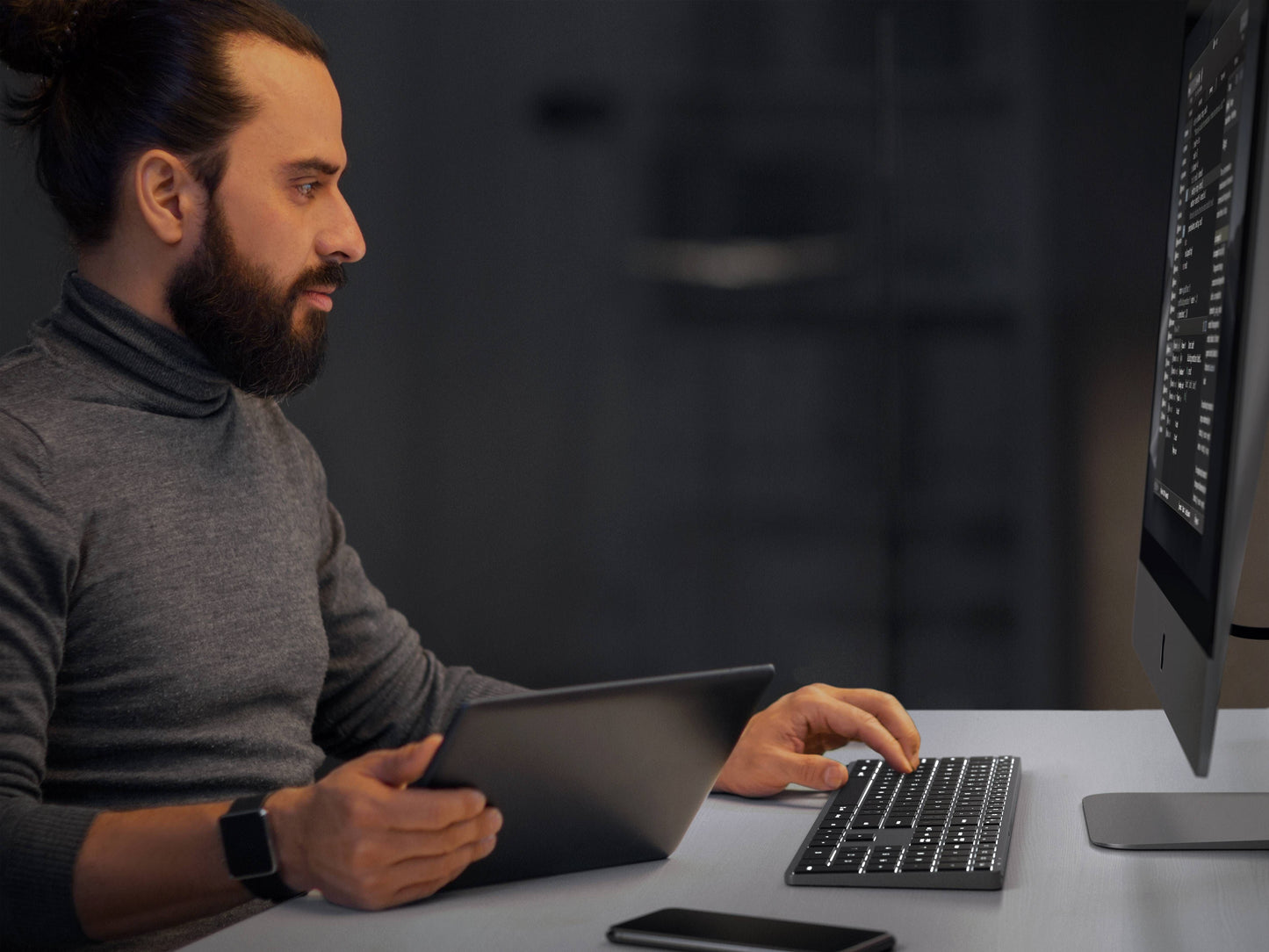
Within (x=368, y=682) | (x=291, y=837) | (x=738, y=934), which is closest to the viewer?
(x=738, y=934)

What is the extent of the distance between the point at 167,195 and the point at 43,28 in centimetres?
21

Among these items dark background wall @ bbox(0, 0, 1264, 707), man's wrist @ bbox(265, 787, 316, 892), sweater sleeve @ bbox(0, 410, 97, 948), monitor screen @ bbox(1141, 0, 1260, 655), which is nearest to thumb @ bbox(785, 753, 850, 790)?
monitor screen @ bbox(1141, 0, 1260, 655)

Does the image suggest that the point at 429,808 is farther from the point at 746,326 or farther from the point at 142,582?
the point at 746,326

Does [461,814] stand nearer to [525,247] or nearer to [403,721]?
[403,721]

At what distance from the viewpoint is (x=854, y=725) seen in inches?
40.6

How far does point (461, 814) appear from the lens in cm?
72

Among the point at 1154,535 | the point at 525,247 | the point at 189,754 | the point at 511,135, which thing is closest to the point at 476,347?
the point at 525,247

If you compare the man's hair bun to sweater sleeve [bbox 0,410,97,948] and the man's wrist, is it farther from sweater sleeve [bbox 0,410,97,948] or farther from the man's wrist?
the man's wrist

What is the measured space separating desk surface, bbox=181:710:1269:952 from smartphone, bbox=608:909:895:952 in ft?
0.07

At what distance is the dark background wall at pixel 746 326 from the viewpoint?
2.31m

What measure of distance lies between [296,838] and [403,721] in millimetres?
622

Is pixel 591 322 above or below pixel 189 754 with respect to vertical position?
above

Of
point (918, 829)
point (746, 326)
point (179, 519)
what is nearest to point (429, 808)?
point (918, 829)

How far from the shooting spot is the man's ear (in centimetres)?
123
